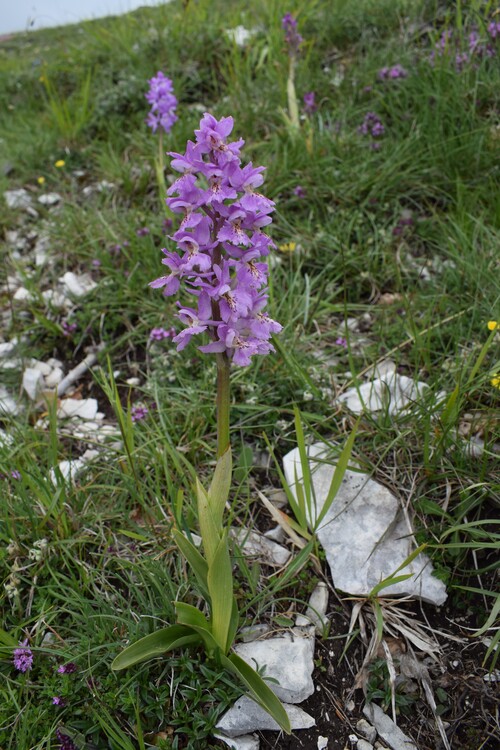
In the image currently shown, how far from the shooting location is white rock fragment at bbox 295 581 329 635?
209cm

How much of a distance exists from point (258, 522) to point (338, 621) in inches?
20.0

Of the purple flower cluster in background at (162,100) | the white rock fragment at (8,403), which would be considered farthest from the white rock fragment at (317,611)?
the purple flower cluster in background at (162,100)

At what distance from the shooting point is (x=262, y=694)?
1.72 m

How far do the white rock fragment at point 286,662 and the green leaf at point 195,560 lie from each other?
0.26 meters

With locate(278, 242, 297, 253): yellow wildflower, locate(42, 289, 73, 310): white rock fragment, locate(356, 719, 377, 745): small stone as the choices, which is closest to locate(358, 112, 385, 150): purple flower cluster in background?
locate(278, 242, 297, 253): yellow wildflower

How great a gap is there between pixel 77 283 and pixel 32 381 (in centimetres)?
82

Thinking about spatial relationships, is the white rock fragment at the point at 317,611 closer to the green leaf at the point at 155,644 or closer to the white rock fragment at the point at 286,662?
the white rock fragment at the point at 286,662

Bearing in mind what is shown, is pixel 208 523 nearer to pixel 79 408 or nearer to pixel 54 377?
pixel 79 408

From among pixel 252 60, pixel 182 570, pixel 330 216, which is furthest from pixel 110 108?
pixel 182 570

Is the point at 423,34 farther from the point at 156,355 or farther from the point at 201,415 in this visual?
the point at 201,415

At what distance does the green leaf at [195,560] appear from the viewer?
1752 millimetres

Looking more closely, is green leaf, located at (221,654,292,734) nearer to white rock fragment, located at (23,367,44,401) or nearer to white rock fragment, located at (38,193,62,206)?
white rock fragment, located at (23,367,44,401)

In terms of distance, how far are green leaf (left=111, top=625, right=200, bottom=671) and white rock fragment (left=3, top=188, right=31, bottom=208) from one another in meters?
3.70

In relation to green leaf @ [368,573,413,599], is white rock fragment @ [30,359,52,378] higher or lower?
higher
